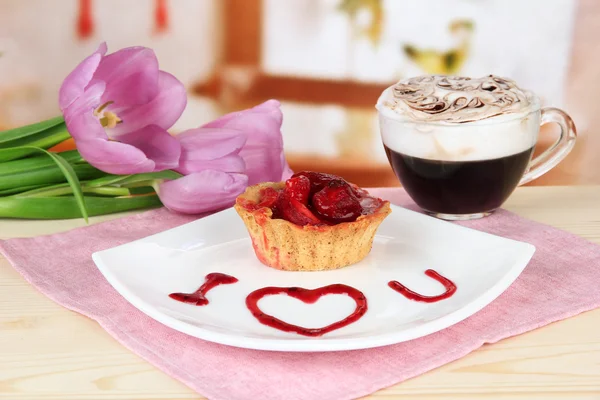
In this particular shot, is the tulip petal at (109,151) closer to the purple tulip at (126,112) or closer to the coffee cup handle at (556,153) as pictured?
the purple tulip at (126,112)

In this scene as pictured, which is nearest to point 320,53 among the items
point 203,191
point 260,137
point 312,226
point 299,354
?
point 260,137

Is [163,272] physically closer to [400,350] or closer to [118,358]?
[118,358]

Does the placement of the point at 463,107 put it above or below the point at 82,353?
above

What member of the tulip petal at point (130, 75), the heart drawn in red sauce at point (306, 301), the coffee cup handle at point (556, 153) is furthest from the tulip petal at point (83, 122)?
the coffee cup handle at point (556, 153)

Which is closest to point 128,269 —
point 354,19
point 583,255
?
point 583,255

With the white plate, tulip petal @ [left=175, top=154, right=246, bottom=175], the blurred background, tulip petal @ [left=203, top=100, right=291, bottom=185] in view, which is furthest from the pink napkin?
the blurred background

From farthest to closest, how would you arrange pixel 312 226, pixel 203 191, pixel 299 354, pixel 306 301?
1. pixel 203 191
2. pixel 312 226
3. pixel 306 301
4. pixel 299 354

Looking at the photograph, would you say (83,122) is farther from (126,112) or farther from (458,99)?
(458,99)
